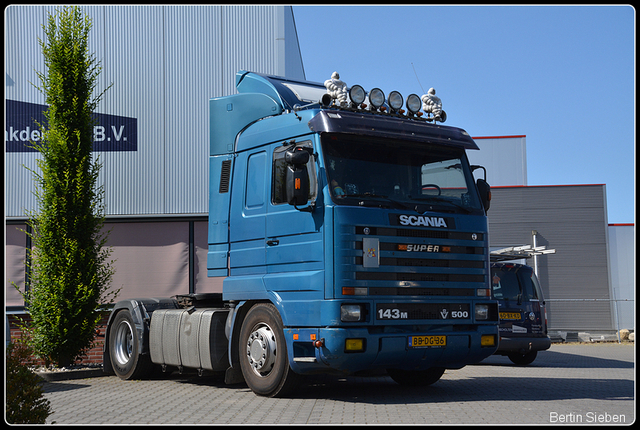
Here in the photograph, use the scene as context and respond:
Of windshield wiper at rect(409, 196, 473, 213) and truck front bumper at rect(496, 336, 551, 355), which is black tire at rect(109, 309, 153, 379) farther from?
truck front bumper at rect(496, 336, 551, 355)

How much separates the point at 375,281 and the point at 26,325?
8.35 metres

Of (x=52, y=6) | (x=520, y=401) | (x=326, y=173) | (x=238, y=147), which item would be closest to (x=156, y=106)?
(x=52, y=6)

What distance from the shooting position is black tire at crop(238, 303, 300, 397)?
26.7 ft

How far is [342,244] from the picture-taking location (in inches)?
301

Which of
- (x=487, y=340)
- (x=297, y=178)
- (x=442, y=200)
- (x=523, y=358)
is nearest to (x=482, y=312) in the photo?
(x=487, y=340)

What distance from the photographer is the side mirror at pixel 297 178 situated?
7.78 metres

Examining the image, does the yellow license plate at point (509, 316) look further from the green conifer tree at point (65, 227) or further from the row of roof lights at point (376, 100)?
the green conifer tree at point (65, 227)

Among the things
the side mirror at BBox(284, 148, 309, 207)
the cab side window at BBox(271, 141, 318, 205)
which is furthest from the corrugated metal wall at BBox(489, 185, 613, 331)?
the side mirror at BBox(284, 148, 309, 207)

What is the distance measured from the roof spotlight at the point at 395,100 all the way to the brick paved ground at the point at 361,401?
3.73 m

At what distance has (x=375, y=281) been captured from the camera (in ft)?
25.6

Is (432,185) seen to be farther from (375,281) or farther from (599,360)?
(599,360)

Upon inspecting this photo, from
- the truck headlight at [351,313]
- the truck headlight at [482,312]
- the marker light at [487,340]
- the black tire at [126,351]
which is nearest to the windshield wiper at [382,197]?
the truck headlight at [351,313]

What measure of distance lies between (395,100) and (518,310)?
706 cm

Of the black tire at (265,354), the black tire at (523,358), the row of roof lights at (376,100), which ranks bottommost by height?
the black tire at (523,358)
